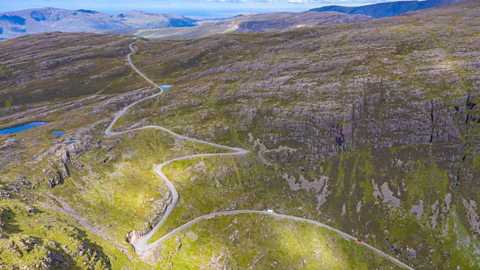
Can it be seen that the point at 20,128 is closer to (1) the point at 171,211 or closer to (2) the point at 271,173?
(1) the point at 171,211

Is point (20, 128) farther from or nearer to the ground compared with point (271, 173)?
farther from the ground

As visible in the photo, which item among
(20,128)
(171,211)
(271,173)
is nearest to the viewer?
(171,211)

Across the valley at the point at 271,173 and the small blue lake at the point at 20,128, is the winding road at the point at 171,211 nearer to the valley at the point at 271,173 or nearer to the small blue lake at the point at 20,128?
the valley at the point at 271,173

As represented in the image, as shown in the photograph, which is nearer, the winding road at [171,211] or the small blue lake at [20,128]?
the winding road at [171,211]

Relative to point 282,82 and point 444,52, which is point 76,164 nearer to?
point 282,82

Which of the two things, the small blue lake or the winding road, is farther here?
the small blue lake

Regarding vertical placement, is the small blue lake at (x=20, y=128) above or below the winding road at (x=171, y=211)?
above

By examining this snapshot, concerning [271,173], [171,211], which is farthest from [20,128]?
[271,173]

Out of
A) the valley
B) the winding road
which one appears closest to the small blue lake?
the valley

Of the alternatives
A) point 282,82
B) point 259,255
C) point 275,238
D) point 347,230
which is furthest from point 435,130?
point 259,255

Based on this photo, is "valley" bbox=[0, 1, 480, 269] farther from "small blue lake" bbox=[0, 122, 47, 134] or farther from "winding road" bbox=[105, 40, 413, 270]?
"small blue lake" bbox=[0, 122, 47, 134]

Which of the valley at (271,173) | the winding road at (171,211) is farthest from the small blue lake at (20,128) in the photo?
the winding road at (171,211)
